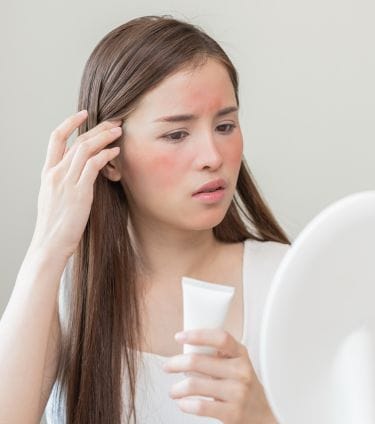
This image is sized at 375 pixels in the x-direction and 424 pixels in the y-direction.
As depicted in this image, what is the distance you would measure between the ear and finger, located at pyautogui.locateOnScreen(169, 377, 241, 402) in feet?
1.68

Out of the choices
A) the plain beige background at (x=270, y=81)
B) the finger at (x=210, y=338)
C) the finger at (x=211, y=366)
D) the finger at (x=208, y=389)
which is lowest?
the finger at (x=208, y=389)

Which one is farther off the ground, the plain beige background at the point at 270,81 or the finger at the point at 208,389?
the plain beige background at the point at 270,81

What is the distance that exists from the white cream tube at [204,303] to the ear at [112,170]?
522 millimetres

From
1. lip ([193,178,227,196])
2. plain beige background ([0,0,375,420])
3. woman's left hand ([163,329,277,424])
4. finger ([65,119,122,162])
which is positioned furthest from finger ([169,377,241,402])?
plain beige background ([0,0,375,420])

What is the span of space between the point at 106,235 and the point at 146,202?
3.8 inches

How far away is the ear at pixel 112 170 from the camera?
1190 mm

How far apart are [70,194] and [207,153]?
0.63 ft

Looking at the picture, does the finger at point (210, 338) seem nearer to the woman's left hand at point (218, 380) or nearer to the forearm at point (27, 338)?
the woman's left hand at point (218, 380)

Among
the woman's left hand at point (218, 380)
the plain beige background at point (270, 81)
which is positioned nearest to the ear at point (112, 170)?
the woman's left hand at point (218, 380)

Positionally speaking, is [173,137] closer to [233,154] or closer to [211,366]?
[233,154]

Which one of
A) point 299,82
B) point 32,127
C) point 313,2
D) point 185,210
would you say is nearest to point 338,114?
point 299,82

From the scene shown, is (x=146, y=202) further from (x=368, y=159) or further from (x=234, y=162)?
(x=368, y=159)

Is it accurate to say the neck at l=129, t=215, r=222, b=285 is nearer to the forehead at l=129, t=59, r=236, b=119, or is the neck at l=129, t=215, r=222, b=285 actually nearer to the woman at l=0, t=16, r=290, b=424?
the woman at l=0, t=16, r=290, b=424

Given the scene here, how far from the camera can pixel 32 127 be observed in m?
1.90
